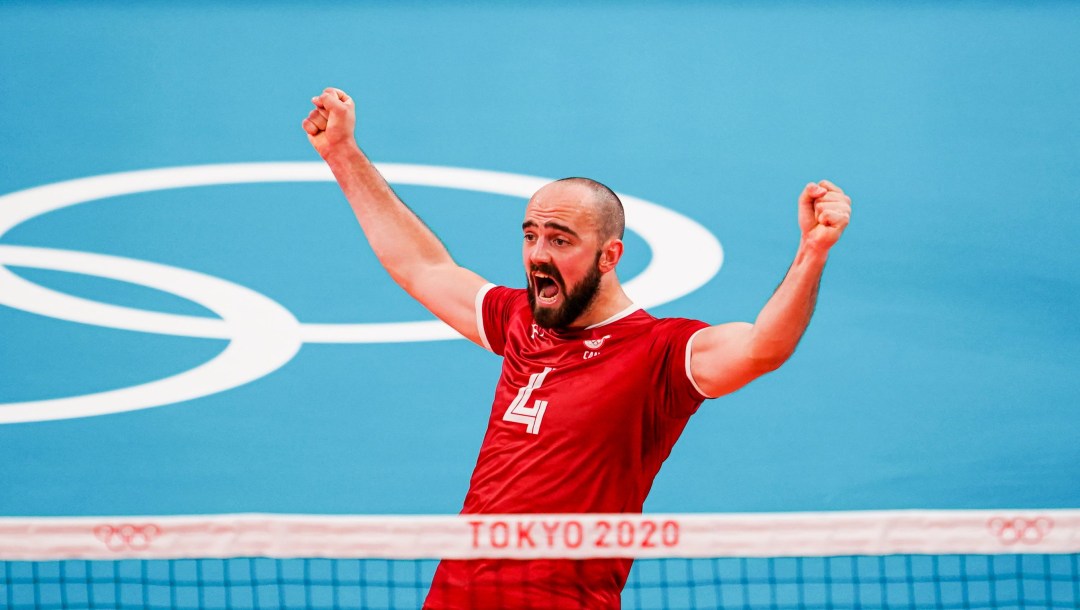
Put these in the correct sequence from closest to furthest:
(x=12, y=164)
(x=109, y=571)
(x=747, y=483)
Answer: (x=109, y=571)
(x=747, y=483)
(x=12, y=164)

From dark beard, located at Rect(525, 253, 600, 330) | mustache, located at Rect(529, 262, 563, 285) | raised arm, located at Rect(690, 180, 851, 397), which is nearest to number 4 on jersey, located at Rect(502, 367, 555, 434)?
dark beard, located at Rect(525, 253, 600, 330)

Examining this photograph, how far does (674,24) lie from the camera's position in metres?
19.5

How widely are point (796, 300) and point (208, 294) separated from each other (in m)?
8.41

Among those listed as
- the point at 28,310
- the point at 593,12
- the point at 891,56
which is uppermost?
the point at 593,12

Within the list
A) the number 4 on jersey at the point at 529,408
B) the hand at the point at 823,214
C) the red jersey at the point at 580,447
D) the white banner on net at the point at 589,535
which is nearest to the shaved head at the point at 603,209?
the red jersey at the point at 580,447

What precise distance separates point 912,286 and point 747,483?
3.62 metres

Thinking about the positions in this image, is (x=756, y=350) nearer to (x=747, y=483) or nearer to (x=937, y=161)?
(x=747, y=483)

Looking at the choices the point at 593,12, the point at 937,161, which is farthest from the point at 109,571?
the point at 593,12

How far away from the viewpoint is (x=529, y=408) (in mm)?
6402

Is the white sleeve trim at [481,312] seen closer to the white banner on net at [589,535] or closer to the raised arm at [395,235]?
the raised arm at [395,235]

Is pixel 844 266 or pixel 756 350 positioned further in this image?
pixel 844 266

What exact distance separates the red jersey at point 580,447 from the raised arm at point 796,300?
313mm

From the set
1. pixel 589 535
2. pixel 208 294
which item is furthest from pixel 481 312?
pixel 208 294

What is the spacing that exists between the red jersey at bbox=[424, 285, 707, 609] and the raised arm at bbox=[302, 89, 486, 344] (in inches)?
29.7
